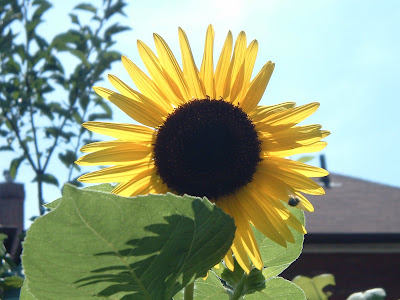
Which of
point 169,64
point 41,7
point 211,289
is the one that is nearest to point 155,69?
point 169,64

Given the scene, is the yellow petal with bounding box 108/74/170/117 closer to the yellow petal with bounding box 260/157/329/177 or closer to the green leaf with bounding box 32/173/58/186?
the yellow petal with bounding box 260/157/329/177

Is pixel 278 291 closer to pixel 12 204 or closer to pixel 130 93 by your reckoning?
pixel 130 93

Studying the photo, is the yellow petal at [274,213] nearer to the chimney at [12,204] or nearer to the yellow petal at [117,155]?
the yellow petal at [117,155]

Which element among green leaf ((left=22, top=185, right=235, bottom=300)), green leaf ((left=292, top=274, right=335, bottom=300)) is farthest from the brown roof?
green leaf ((left=22, top=185, right=235, bottom=300))

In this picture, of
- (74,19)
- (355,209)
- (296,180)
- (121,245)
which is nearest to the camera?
(121,245)

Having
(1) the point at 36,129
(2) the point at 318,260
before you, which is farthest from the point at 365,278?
(1) the point at 36,129
